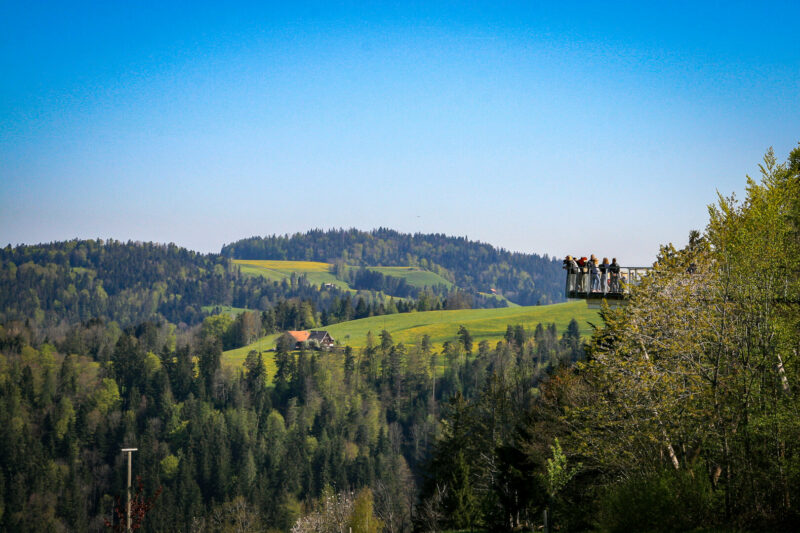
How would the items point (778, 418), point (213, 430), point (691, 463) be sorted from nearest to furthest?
point (778, 418)
point (691, 463)
point (213, 430)

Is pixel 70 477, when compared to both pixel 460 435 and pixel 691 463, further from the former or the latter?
pixel 691 463

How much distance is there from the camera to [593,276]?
135ft

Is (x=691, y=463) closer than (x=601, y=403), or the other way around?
(x=691, y=463)

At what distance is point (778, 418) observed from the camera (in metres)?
26.9

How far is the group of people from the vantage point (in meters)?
40.7

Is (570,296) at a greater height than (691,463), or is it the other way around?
(570,296)

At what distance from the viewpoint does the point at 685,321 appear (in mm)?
32375

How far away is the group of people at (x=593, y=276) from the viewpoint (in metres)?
40.7

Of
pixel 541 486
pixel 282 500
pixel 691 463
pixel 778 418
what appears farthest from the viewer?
pixel 282 500

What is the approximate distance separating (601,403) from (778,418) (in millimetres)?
7721

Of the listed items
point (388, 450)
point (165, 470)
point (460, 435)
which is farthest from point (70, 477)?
point (460, 435)

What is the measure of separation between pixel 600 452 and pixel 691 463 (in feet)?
13.3

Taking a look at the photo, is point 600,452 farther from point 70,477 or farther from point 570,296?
point 70,477

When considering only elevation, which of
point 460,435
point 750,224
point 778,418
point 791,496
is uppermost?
point 750,224
